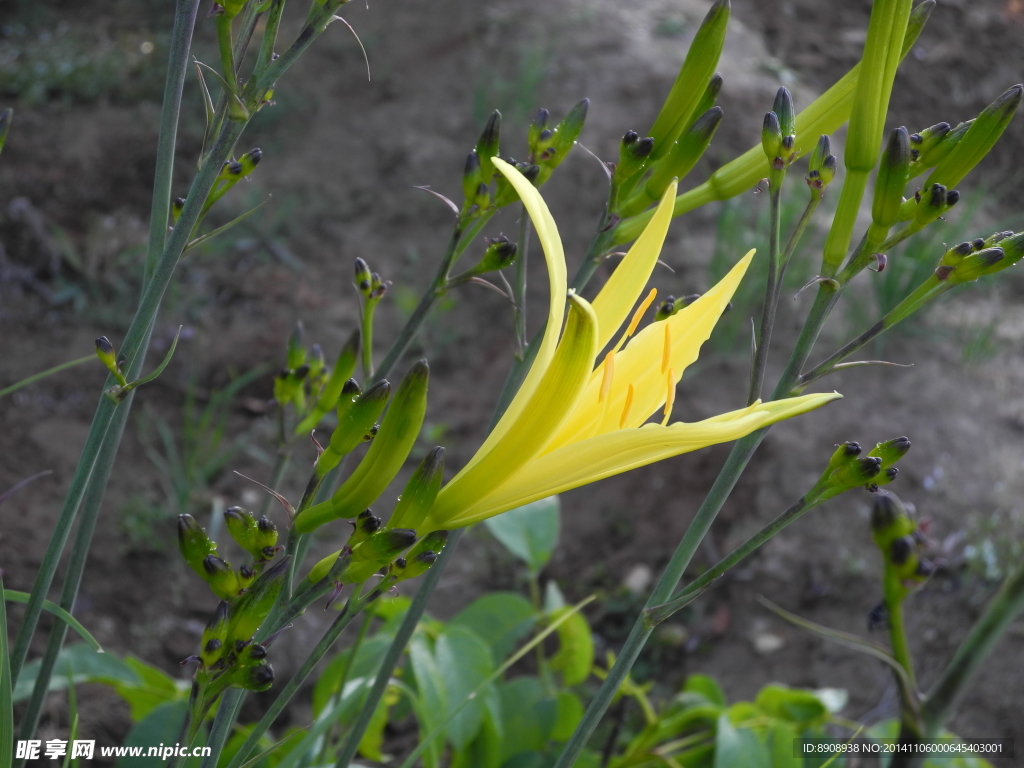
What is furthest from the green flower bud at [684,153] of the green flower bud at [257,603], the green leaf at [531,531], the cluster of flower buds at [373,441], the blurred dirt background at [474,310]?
the blurred dirt background at [474,310]

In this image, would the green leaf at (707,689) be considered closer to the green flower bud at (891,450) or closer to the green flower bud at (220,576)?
the green flower bud at (891,450)

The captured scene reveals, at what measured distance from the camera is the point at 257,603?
0.54m

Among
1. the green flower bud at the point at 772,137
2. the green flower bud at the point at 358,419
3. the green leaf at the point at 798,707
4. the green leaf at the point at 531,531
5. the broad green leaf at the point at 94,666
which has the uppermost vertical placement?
the green flower bud at the point at 772,137

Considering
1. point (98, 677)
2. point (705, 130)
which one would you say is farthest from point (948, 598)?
point (98, 677)

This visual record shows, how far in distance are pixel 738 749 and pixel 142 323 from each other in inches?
42.4

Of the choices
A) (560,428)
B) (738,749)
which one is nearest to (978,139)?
(560,428)

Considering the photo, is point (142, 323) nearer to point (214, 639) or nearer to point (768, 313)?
point (214, 639)

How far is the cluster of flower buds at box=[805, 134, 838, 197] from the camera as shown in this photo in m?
0.69

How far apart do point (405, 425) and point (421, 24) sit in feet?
15.2

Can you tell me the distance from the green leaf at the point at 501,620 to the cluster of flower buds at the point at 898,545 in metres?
0.90

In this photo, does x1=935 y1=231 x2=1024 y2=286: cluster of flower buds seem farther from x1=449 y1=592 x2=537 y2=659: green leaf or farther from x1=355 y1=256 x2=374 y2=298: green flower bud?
x1=449 y1=592 x2=537 y2=659: green leaf

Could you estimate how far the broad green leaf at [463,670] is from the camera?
127 cm

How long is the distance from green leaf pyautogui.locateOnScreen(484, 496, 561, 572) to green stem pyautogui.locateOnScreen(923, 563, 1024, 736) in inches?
33.4

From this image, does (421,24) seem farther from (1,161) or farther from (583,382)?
(583,382)
